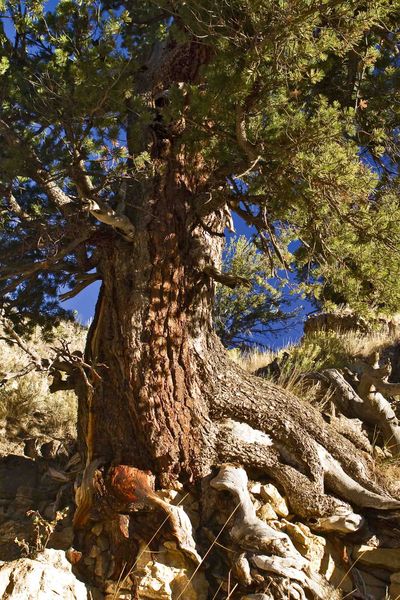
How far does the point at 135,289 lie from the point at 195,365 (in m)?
0.89

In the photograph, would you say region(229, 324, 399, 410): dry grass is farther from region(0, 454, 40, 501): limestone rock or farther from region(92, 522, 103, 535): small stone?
region(0, 454, 40, 501): limestone rock

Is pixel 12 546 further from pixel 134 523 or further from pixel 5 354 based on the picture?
pixel 5 354

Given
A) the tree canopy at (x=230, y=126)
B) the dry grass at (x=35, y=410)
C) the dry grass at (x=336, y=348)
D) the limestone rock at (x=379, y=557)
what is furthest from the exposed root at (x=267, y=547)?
the dry grass at (x=336, y=348)

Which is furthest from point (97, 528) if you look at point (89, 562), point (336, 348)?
point (336, 348)

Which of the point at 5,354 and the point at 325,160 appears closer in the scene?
the point at 325,160

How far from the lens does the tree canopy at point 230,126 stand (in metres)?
4.46

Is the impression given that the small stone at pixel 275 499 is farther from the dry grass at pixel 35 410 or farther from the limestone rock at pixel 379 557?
the dry grass at pixel 35 410

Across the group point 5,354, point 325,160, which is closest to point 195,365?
point 325,160

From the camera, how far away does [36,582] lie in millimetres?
3699

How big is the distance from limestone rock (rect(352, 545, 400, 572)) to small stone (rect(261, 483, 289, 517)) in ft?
2.25

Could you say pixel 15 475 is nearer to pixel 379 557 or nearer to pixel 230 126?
pixel 379 557

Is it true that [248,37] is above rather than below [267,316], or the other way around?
below

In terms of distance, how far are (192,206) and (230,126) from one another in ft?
3.37

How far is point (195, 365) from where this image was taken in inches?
218
